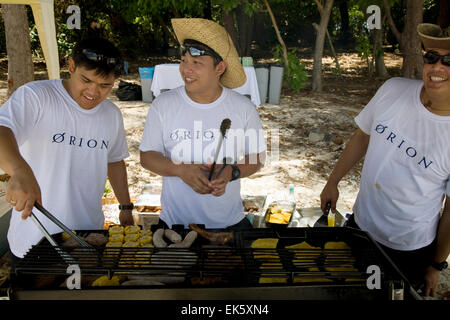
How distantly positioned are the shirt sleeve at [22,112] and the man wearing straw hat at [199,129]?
61cm

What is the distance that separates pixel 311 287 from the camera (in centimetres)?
138

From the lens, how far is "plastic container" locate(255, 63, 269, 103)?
A: 1001 cm

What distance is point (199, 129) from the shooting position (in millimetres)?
2312

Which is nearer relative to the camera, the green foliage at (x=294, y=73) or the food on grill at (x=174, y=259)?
the food on grill at (x=174, y=259)

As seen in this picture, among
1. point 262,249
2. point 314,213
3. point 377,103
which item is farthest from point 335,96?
point 262,249

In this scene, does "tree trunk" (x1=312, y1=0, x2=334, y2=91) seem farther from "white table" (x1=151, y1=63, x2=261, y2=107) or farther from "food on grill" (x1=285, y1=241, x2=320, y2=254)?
"food on grill" (x1=285, y1=241, x2=320, y2=254)

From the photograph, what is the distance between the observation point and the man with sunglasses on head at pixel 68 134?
1.93 metres

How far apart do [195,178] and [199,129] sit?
14.9 inches

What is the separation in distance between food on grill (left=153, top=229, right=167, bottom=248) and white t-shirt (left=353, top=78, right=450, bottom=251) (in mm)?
1206

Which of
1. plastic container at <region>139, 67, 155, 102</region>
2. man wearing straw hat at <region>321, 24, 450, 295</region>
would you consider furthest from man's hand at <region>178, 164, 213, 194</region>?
plastic container at <region>139, 67, 155, 102</region>

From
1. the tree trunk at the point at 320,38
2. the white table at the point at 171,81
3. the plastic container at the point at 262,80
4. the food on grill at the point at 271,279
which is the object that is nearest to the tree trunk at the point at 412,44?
the tree trunk at the point at 320,38

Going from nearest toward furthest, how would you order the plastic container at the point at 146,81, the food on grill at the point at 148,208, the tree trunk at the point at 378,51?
the food on grill at the point at 148,208, the plastic container at the point at 146,81, the tree trunk at the point at 378,51

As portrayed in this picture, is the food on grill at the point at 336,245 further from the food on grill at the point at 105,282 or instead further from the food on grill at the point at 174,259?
the food on grill at the point at 105,282

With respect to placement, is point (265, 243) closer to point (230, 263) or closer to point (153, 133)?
point (230, 263)
